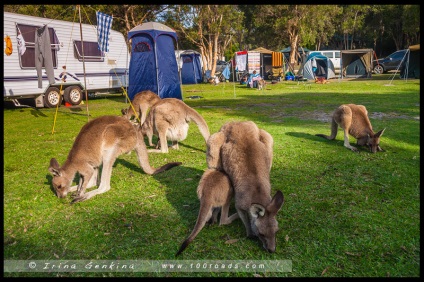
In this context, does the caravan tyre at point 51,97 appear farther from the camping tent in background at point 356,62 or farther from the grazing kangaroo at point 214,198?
the camping tent in background at point 356,62

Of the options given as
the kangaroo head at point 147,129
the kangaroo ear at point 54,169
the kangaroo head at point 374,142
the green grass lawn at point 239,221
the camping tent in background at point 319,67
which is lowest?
the green grass lawn at point 239,221

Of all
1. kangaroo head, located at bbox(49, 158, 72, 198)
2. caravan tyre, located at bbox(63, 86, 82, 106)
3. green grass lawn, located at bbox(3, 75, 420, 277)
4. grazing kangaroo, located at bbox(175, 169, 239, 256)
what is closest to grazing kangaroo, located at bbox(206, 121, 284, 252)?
grazing kangaroo, located at bbox(175, 169, 239, 256)

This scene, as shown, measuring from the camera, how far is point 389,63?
3023cm

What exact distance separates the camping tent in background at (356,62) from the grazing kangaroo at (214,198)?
26.4 meters

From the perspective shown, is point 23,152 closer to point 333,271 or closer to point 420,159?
point 333,271

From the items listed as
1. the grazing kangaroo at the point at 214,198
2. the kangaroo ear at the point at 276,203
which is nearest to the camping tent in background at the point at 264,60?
the grazing kangaroo at the point at 214,198

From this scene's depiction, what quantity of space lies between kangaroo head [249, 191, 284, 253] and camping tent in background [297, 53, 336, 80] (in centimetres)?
2671

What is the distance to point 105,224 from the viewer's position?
12.5 ft

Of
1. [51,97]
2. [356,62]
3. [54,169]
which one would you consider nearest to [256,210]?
[54,169]

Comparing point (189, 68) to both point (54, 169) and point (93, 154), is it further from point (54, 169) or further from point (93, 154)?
point (54, 169)

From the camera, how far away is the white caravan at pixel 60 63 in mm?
12852

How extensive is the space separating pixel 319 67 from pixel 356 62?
3.13 meters

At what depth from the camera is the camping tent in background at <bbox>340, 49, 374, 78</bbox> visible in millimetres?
27031

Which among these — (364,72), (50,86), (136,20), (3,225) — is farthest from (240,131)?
(364,72)
